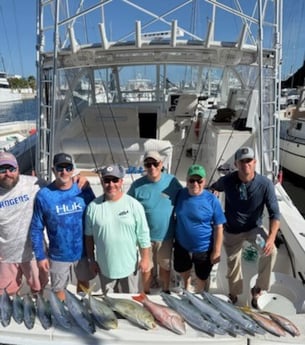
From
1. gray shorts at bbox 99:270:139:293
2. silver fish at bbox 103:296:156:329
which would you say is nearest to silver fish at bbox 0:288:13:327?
silver fish at bbox 103:296:156:329

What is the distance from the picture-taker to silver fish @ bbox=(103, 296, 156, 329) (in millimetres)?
2213

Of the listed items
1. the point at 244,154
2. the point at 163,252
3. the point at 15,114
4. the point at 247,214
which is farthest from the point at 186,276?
the point at 15,114

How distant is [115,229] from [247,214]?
1.20 m

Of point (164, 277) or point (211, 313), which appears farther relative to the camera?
point (164, 277)

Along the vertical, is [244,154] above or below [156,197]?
above

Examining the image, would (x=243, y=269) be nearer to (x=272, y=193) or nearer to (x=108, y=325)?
(x=272, y=193)

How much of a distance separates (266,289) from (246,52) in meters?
2.93

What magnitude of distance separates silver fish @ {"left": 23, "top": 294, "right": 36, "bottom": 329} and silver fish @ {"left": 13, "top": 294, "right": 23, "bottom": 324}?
0.9 inches

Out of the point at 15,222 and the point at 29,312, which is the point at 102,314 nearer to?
the point at 29,312

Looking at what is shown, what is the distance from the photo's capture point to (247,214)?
307cm

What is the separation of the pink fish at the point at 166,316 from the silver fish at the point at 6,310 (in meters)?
0.87

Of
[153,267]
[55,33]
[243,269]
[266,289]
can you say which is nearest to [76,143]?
[55,33]

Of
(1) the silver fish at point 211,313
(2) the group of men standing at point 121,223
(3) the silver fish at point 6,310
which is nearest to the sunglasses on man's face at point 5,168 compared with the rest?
(2) the group of men standing at point 121,223

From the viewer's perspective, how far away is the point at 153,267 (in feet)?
11.3
